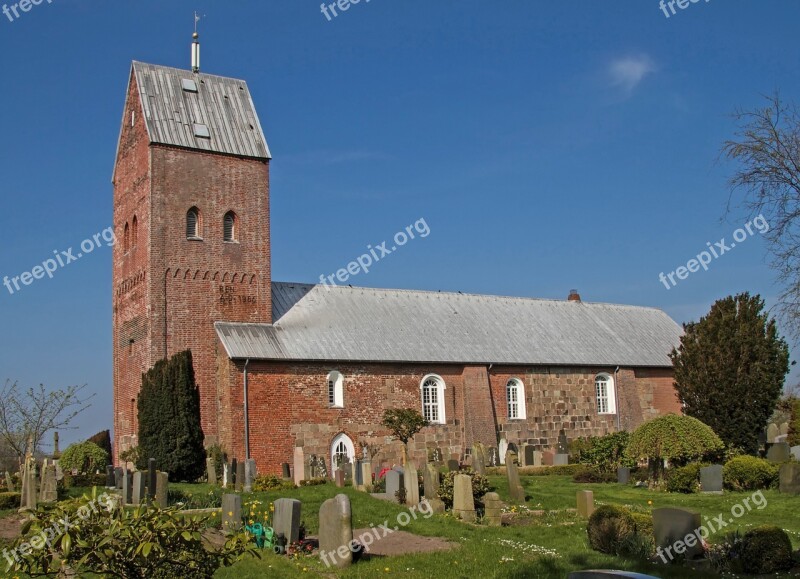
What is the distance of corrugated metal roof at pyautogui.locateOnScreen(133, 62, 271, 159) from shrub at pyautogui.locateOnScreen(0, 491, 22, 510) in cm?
1298

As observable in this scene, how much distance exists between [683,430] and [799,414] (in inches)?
362

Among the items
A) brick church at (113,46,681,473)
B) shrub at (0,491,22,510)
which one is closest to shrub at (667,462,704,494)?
brick church at (113,46,681,473)

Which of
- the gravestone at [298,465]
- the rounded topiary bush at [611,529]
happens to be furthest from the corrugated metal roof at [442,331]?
the rounded topiary bush at [611,529]

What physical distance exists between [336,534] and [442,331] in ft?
69.1

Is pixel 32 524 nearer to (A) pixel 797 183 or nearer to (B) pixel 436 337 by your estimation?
(A) pixel 797 183

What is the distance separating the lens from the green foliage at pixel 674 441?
70.7ft

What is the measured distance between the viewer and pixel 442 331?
3456 cm

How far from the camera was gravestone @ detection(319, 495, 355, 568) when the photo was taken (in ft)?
44.2

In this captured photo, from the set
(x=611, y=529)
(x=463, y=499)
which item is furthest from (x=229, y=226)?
(x=611, y=529)

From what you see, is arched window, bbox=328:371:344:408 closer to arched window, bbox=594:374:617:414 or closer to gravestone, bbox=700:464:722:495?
arched window, bbox=594:374:617:414

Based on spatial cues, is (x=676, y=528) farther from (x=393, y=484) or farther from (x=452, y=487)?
(x=393, y=484)

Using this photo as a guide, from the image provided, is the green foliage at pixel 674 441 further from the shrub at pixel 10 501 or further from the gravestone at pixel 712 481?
the shrub at pixel 10 501

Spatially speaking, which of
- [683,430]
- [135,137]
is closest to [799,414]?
[683,430]

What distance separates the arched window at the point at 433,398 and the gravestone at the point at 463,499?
14.3 metres
